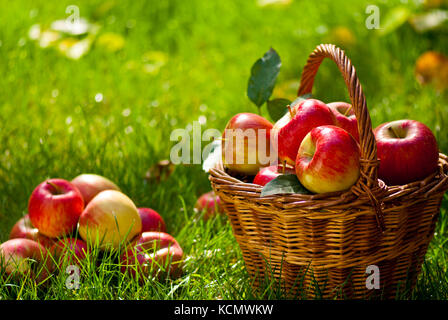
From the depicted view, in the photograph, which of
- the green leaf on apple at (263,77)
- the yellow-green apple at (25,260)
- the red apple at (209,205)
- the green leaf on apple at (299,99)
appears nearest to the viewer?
the yellow-green apple at (25,260)

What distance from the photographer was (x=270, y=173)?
5.30ft

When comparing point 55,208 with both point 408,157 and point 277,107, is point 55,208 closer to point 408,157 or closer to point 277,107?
point 277,107

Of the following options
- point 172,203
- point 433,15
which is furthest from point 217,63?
point 172,203

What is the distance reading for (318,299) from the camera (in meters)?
1.53

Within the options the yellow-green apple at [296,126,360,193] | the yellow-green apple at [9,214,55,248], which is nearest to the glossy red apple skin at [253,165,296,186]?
the yellow-green apple at [296,126,360,193]

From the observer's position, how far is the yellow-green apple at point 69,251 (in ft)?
5.52

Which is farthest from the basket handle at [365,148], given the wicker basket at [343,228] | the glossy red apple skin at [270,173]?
the glossy red apple skin at [270,173]

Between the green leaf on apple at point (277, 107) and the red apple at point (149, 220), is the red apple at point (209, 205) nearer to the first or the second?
the red apple at point (149, 220)

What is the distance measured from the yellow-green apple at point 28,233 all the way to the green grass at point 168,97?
5.8 inches

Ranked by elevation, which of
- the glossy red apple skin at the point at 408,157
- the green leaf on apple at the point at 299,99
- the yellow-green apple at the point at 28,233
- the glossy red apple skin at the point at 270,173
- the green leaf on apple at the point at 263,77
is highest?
the green leaf on apple at the point at 263,77

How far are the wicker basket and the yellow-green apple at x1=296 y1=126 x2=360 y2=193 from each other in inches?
1.2

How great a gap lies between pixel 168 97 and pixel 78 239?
1514 mm

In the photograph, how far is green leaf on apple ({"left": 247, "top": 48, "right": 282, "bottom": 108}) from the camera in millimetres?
1866

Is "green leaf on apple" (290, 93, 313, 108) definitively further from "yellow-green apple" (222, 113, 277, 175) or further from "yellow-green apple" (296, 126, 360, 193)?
"yellow-green apple" (296, 126, 360, 193)
